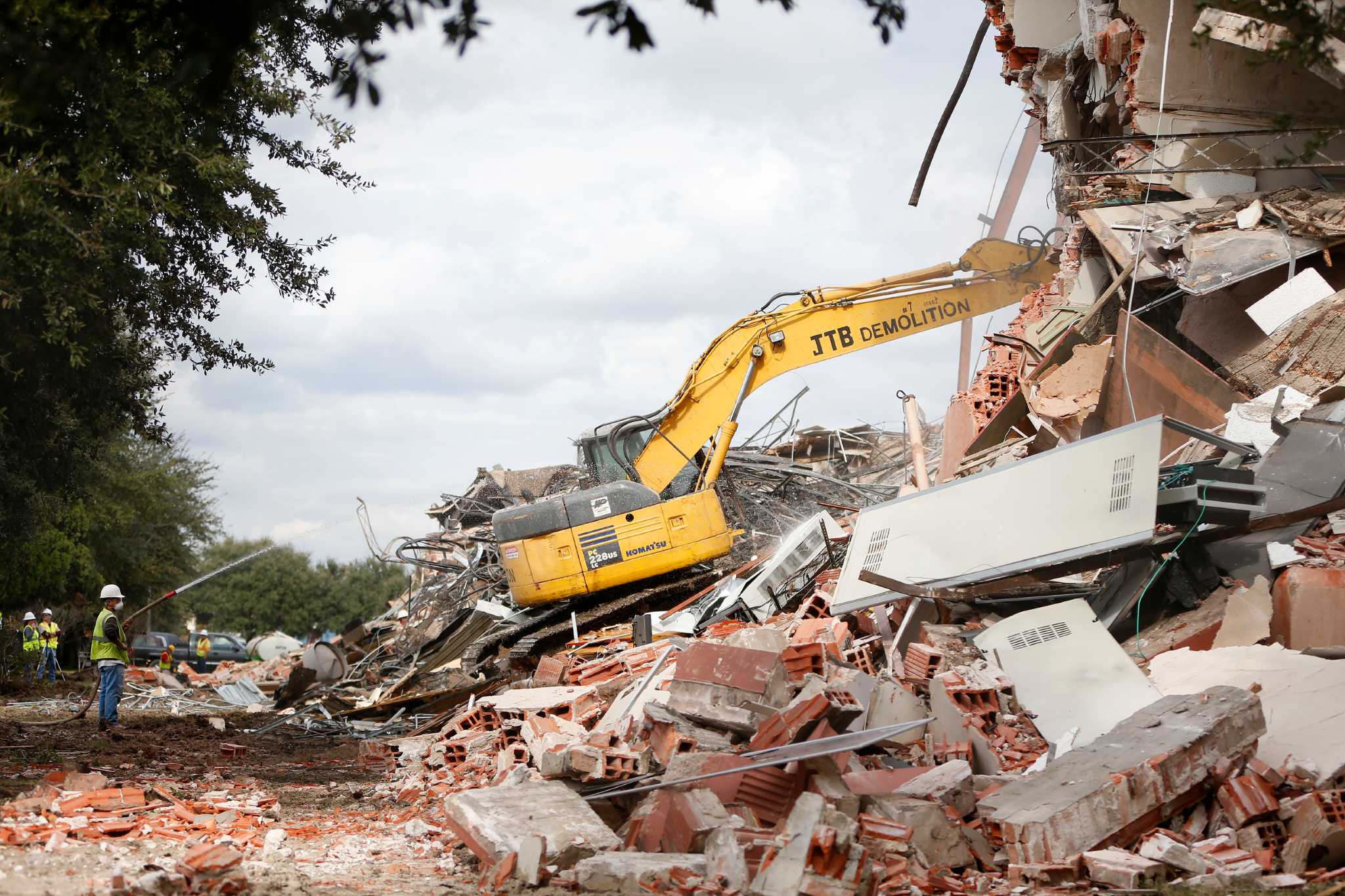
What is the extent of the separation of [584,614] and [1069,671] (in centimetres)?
682

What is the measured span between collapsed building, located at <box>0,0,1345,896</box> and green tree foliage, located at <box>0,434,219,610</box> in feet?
45.4

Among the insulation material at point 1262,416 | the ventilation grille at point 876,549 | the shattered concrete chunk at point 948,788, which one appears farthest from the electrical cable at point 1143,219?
the shattered concrete chunk at point 948,788

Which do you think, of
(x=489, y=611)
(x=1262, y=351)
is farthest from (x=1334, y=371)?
(x=489, y=611)

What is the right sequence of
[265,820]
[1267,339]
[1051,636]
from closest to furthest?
[265,820] < [1051,636] < [1267,339]

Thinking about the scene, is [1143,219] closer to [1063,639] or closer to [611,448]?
[611,448]

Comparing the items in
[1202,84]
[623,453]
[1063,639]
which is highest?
[1202,84]

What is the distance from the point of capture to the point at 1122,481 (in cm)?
715

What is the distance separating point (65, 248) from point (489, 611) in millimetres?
7654

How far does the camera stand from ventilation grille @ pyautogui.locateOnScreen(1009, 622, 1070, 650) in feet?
23.9

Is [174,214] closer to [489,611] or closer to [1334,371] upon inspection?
[489,611]

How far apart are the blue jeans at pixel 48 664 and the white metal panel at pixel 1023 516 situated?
16.9 metres

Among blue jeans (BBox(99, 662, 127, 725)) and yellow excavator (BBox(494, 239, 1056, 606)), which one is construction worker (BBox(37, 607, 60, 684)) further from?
yellow excavator (BBox(494, 239, 1056, 606))

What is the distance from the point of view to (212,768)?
946cm

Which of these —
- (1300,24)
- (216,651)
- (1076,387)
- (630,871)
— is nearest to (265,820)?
(630,871)
